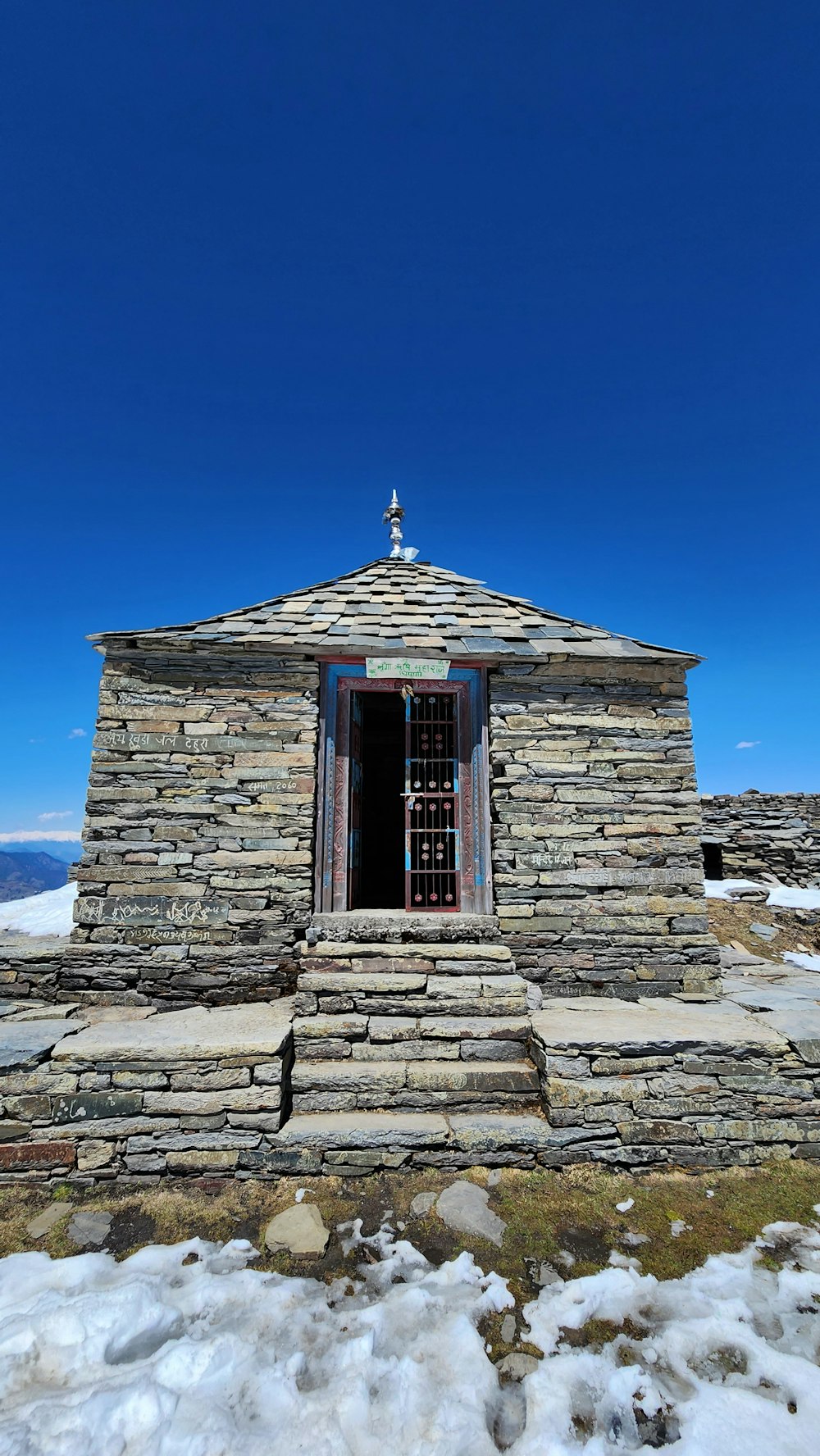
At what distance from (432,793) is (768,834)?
10820 millimetres

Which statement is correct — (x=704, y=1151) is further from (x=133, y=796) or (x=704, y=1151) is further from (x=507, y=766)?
(x=133, y=796)

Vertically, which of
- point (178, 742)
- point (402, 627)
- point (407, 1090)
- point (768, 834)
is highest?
point (402, 627)

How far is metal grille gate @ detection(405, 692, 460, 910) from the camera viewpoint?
22.8 feet

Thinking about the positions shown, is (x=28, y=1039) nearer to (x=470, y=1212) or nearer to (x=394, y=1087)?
(x=394, y=1087)

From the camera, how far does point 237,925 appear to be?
6.23 meters

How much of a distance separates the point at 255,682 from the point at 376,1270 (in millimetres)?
5093

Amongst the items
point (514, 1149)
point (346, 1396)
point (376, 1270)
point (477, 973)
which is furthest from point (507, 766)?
point (346, 1396)

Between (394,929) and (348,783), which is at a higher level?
(348,783)

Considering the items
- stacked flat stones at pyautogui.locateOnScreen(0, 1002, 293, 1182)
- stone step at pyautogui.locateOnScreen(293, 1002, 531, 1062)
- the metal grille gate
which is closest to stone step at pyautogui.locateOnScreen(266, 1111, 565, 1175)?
stacked flat stones at pyautogui.locateOnScreen(0, 1002, 293, 1182)

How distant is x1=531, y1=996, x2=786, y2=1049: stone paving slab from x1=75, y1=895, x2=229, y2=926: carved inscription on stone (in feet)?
10.9

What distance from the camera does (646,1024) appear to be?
5.33m

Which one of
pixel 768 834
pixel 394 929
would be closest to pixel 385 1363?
pixel 394 929

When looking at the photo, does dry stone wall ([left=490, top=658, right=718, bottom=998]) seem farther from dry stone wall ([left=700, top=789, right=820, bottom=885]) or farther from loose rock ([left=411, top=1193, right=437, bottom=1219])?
dry stone wall ([left=700, top=789, right=820, bottom=885])

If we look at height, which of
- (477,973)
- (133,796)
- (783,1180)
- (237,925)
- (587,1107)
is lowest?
(783,1180)
